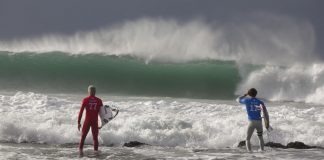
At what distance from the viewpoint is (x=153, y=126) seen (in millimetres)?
11211

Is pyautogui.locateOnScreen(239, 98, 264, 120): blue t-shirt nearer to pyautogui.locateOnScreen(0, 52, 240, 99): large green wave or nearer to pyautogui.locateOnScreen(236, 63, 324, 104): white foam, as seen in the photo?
pyautogui.locateOnScreen(0, 52, 240, 99): large green wave

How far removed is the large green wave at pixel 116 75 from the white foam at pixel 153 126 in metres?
5.94

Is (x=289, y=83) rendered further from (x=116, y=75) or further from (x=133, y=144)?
(x=133, y=144)

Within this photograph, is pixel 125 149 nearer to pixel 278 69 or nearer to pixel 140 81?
pixel 140 81

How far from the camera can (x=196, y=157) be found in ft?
29.3

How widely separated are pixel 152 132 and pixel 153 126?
1.22 ft

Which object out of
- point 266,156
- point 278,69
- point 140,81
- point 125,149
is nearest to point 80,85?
point 140,81

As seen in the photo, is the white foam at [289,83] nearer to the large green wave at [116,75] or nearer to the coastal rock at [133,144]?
the large green wave at [116,75]

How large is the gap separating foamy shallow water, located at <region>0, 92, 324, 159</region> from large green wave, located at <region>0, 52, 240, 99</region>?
6.29 meters

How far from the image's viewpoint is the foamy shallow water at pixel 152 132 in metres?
9.30

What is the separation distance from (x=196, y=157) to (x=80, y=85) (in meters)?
11.7

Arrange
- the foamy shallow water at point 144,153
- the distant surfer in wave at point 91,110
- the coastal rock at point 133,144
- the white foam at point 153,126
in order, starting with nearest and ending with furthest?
the foamy shallow water at point 144,153 → the distant surfer in wave at point 91,110 → the coastal rock at point 133,144 → the white foam at point 153,126

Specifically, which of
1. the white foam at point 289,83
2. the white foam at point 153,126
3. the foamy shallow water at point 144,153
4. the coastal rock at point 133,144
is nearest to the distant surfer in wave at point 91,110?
the foamy shallow water at point 144,153

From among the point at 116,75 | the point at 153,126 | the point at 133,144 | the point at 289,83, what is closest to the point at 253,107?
the point at 133,144
